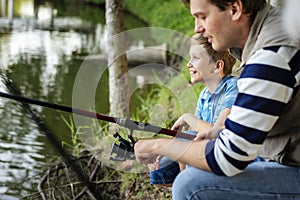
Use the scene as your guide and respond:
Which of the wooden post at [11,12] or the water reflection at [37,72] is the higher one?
the wooden post at [11,12]

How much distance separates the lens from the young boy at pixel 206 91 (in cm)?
221

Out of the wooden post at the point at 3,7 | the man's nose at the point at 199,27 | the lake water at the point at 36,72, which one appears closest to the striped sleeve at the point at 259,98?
the man's nose at the point at 199,27

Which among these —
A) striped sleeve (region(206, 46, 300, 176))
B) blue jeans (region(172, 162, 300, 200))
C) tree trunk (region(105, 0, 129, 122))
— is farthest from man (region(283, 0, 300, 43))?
tree trunk (region(105, 0, 129, 122))

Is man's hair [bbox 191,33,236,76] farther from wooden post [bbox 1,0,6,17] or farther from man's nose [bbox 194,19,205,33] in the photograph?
wooden post [bbox 1,0,6,17]

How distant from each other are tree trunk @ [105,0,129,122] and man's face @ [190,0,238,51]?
8.23 feet

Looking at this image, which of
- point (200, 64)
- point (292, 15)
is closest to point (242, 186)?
point (292, 15)

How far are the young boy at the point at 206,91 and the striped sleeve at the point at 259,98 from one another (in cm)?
52

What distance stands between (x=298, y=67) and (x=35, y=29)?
9.86 meters

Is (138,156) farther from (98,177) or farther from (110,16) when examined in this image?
(110,16)

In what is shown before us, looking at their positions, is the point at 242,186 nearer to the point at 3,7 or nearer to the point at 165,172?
the point at 165,172

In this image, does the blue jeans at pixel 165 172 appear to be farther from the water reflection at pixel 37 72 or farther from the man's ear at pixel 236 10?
the man's ear at pixel 236 10

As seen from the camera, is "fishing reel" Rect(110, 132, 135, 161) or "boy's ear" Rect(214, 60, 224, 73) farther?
"boy's ear" Rect(214, 60, 224, 73)

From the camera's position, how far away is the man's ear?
169 cm

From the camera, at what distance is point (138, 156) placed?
72.4 inches
